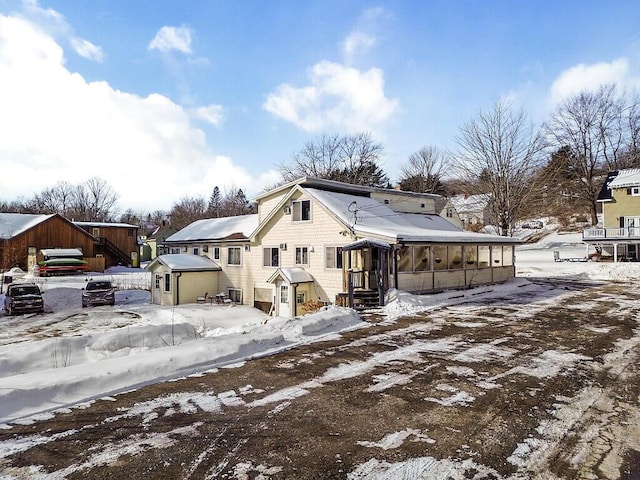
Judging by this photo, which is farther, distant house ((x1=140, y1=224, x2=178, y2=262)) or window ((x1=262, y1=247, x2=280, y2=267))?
distant house ((x1=140, y1=224, x2=178, y2=262))

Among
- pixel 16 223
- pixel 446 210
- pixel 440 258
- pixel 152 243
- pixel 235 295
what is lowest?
pixel 235 295

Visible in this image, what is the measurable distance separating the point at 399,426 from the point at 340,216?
14095 millimetres

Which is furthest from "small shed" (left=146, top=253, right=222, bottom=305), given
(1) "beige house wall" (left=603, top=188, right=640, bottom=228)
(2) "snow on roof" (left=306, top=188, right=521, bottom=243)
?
(1) "beige house wall" (left=603, top=188, right=640, bottom=228)

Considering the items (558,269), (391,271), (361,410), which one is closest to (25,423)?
(361,410)

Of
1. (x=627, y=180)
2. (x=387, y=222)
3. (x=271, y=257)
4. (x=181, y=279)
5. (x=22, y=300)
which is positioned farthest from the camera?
(x=627, y=180)

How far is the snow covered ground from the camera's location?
574 centimetres

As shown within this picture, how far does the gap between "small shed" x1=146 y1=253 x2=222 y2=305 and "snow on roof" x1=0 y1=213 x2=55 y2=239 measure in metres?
20.0

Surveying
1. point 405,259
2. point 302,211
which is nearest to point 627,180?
point 405,259

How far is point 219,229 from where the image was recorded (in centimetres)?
2838

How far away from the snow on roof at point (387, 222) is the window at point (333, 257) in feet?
5.27

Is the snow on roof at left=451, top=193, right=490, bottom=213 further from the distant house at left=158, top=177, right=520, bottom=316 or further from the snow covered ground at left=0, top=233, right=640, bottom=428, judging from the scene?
the snow covered ground at left=0, top=233, right=640, bottom=428

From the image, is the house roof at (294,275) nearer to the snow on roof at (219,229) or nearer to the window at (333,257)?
the window at (333,257)

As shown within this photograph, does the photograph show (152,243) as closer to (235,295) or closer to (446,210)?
(235,295)

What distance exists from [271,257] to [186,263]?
19.5 feet
